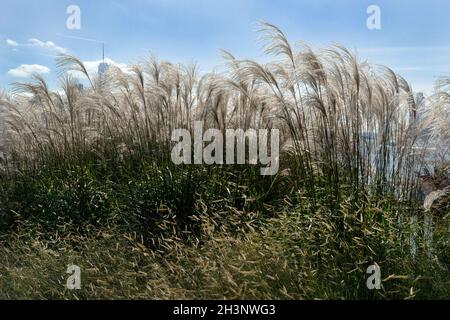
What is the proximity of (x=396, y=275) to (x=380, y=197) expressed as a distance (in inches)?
31.4

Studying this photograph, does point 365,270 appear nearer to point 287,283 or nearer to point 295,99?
point 287,283

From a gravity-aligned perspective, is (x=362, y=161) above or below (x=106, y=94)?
below

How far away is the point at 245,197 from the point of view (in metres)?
4.65

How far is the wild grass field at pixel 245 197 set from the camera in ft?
11.9

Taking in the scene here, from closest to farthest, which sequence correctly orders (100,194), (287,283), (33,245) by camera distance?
(287,283) < (33,245) < (100,194)

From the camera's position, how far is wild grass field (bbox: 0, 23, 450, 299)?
3637 mm

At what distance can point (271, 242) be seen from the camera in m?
3.88

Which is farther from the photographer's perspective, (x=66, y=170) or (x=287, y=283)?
(x=66, y=170)
